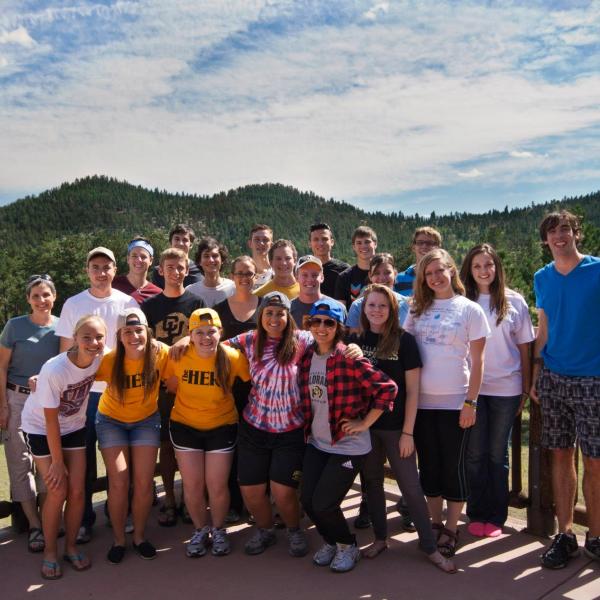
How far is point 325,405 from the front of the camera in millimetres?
3699

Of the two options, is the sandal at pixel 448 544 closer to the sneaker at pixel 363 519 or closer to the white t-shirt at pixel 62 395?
the sneaker at pixel 363 519

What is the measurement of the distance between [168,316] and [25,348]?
1039 millimetres

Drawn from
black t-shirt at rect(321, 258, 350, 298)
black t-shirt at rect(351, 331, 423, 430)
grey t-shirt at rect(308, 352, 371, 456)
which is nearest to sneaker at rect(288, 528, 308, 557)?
grey t-shirt at rect(308, 352, 371, 456)

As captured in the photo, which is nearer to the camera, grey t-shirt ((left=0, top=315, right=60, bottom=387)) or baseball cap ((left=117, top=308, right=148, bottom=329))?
baseball cap ((left=117, top=308, right=148, bottom=329))

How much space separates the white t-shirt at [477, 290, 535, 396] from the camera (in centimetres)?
393

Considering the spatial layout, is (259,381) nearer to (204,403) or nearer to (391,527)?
(204,403)

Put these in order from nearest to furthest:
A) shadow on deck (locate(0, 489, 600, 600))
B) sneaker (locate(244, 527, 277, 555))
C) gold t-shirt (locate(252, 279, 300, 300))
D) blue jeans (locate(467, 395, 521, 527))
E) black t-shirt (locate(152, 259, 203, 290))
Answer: shadow on deck (locate(0, 489, 600, 600)), sneaker (locate(244, 527, 277, 555)), blue jeans (locate(467, 395, 521, 527)), gold t-shirt (locate(252, 279, 300, 300)), black t-shirt (locate(152, 259, 203, 290))

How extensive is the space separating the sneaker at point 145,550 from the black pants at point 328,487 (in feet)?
3.62

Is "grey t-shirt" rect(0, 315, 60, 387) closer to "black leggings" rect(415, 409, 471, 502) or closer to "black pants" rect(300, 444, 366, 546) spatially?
"black pants" rect(300, 444, 366, 546)

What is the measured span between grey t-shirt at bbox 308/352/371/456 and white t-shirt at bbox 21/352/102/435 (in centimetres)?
145

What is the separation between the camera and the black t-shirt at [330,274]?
19.4 feet

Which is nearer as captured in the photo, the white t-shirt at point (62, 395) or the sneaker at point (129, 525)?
the white t-shirt at point (62, 395)

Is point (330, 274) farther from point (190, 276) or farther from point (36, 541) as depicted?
point (36, 541)

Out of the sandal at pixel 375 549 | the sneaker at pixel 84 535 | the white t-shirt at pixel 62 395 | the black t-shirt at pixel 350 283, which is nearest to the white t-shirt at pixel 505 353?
the sandal at pixel 375 549
